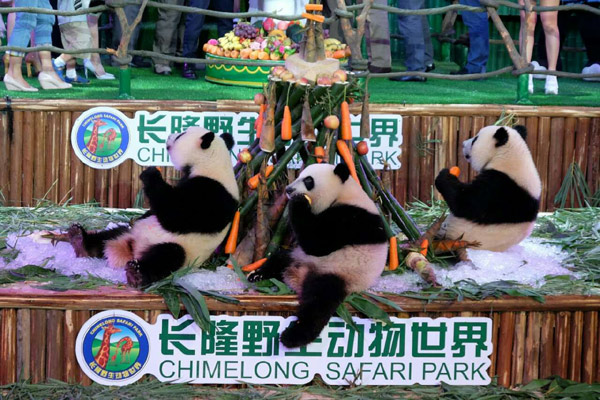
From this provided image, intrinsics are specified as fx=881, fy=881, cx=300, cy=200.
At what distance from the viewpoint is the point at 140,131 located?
5270mm

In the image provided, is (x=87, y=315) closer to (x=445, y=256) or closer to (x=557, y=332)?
(x=445, y=256)

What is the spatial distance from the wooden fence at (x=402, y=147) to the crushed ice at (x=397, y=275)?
1394 millimetres

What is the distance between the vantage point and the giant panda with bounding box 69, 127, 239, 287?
11.0 ft

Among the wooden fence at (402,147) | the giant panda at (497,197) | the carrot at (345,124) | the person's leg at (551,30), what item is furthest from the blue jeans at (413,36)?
the carrot at (345,124)

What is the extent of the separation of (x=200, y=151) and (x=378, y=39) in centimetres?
457

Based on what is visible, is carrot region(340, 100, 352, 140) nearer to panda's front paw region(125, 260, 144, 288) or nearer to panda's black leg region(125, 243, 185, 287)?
panda's black leg region(125, 243, 185, 287)

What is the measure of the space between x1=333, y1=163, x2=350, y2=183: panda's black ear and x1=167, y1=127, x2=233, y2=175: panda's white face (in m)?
0.49

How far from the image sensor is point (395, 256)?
3621mm

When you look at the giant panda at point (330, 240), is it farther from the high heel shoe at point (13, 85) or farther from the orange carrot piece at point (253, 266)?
the high heel shoe at point (13, 85)

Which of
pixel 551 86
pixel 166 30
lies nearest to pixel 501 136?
pixel 551 86

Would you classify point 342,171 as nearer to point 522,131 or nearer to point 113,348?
point 113,348

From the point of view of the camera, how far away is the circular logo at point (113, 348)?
321cm

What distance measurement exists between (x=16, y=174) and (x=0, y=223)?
3.64 ft

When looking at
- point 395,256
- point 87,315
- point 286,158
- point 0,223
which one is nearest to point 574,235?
point 395,256
